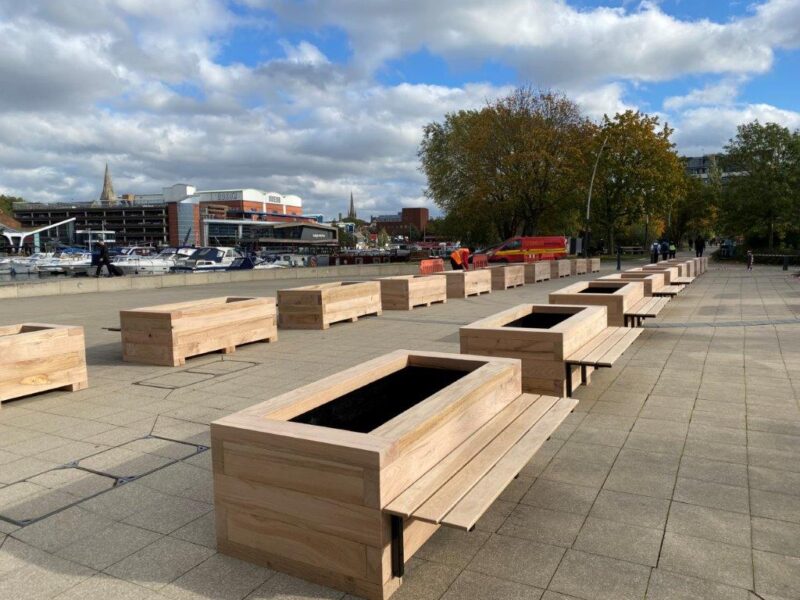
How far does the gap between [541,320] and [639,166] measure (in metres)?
Result: 38.8

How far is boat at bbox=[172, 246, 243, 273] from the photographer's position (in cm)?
3954

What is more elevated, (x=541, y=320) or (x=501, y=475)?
(x=541, y=320)

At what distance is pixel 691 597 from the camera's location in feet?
9.74

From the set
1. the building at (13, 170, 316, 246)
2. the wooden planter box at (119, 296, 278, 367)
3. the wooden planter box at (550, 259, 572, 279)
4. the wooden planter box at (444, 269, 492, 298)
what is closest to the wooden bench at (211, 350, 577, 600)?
the wooden planter box at (119, 296, 278, 367)

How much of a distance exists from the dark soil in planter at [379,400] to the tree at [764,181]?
43589 mm

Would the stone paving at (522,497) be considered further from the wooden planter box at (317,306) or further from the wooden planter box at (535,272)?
the wooden planter box at (535,272)

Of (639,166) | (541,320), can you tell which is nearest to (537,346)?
(541,320)

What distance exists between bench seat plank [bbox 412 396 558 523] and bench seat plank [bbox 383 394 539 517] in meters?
0.03

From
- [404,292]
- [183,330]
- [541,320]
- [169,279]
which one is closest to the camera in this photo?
[541,320]

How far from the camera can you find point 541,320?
822cm

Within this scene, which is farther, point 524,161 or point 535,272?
point 524,161

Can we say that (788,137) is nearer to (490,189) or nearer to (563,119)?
(563,119)

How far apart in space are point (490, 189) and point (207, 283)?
21.1 m

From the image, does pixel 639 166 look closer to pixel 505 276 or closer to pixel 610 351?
pixel 505 276
